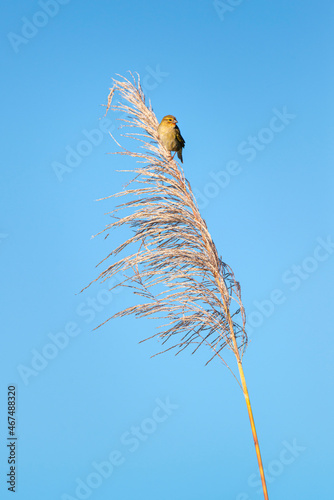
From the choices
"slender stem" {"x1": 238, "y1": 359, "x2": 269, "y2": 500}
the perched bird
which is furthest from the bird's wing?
"slender stem" {"x1": 238, "y1": 359, "x2": 269, "y2": 500}

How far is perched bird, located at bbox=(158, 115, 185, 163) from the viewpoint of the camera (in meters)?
6.17

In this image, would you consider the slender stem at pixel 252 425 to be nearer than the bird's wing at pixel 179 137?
Yes

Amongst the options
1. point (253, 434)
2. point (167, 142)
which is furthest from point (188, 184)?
point (167, 142)

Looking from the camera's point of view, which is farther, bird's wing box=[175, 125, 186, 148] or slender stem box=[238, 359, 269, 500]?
bird's wing box=[175, 125, 186, 148]

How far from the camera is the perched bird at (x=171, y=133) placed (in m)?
6.17

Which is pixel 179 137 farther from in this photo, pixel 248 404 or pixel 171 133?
pixel 248 404

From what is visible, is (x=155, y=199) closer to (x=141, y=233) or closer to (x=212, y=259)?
(x=141, y=233)

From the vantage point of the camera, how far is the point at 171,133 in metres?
6.20

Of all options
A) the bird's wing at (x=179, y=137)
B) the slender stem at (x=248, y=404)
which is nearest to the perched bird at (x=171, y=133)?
the bird's wing at (x=179, y=137)

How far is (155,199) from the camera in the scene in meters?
4.11

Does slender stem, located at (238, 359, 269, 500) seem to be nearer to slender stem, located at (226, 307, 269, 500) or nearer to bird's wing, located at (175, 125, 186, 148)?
slender stem, located at (226, 307, 269, 500)

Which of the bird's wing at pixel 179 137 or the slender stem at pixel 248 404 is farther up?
the bird's wing at pixel 179 137

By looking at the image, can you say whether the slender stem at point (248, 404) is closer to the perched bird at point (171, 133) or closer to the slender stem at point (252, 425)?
the slender stem at point (252, 425)

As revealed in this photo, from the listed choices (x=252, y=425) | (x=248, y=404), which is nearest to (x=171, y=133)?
(x=248, y=404)
